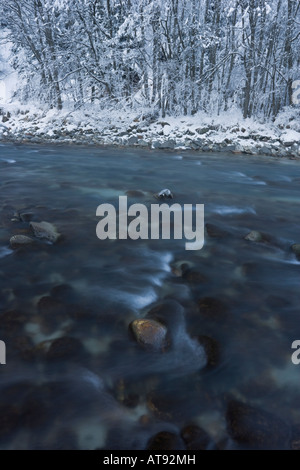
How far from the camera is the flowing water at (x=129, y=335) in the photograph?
1610 millimetres

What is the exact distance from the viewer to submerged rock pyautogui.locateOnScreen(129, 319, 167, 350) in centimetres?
206

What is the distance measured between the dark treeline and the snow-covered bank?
2.70 feet

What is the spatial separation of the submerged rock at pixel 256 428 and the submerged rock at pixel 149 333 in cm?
57

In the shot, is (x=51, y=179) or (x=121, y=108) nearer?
(x=51, y=179)

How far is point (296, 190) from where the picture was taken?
636 centimetres

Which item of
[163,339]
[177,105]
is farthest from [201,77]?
[163,339]

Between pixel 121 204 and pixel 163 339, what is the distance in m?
3.33

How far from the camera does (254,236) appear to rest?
3.76 meters

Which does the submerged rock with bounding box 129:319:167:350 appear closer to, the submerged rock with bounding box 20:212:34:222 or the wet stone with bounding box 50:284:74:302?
the wet stone with bounding box 50:284:74:302

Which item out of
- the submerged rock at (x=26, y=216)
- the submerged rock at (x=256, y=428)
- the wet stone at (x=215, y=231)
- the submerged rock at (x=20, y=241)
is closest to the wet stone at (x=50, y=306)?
the submerged rock at (x=20, y=241)
